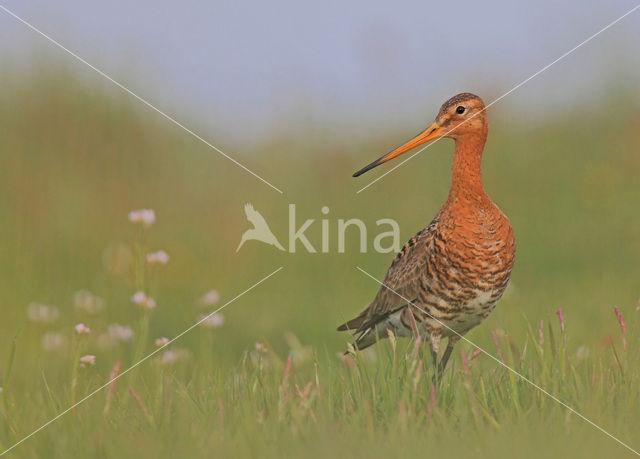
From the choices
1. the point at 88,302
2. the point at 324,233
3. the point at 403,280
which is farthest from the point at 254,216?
the point at 403,280

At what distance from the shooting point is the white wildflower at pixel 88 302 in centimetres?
781

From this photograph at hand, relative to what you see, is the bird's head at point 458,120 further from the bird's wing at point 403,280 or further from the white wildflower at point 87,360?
the white wildflower at point 87,360

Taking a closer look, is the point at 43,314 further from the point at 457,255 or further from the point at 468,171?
the point at 468,171

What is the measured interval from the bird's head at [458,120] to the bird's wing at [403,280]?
64 centimetres

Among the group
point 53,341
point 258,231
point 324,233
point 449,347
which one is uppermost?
point 258,231

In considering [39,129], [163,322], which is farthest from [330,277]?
[39,129]

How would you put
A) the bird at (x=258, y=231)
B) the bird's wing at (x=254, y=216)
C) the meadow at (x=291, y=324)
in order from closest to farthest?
the meadow at (x=291, y=324) → the bird at (x=258, y=231) → the bird's wing at (x=254, y=216)

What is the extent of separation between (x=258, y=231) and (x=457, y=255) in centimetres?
430

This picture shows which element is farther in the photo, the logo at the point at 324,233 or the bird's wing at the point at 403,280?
the logo at the point at 324,233

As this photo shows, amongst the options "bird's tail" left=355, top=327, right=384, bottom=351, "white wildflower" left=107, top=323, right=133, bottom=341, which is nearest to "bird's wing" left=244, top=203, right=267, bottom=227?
"white wildflower" left=107, top=323, right=133, bottom=341

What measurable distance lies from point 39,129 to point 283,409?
7.20 m

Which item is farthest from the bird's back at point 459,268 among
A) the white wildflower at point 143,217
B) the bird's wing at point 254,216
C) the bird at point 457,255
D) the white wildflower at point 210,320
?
the bird's wing at point 254,216

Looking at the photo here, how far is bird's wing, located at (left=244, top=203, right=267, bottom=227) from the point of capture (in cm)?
982

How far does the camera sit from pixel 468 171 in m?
6.21
